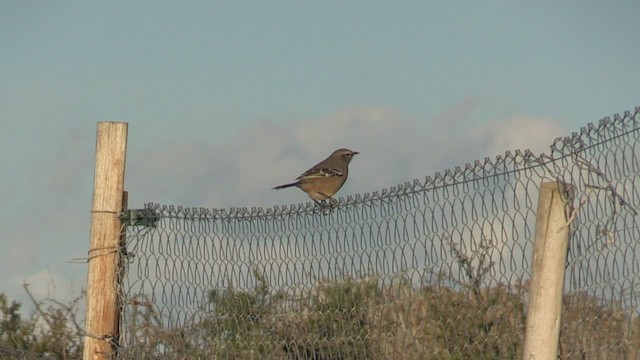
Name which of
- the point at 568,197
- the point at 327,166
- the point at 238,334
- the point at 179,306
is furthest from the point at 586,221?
the point at 327,166

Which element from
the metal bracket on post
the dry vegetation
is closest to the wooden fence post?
the dry vegetation

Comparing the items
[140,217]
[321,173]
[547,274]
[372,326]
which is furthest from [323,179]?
[547,274]

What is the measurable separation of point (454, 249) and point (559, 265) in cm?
75

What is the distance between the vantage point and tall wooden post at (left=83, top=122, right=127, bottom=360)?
8.18m

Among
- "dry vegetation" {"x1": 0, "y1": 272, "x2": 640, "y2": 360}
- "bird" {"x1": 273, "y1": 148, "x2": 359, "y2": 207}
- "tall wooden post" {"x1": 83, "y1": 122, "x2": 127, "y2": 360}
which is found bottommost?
"dry vegetation" {"x1": 0, "y1": 272, "x2": 640, "y2": 360}

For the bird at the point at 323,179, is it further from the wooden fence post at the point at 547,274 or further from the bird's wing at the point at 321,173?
the wooden fence post at the point at 547,274

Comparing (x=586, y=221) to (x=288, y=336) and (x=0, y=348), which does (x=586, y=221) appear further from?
(x=0, y=348)

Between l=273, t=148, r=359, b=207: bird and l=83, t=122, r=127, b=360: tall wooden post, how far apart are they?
3.75 meters

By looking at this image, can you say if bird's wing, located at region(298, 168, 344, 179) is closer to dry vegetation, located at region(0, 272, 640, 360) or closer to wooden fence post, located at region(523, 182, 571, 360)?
dry vegetation, located at region(0, 272, 640, 360)

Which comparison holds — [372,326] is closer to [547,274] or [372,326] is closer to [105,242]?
[547,274]

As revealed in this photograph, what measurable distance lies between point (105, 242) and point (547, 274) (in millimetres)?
3937

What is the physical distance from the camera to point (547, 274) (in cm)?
502

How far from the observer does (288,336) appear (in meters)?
6.82

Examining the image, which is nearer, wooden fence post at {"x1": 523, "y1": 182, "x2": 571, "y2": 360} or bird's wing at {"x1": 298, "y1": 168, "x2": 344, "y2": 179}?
wooden fence post at {"x1": 523, "y1": 182, "x2": 571, "y2": 360}
